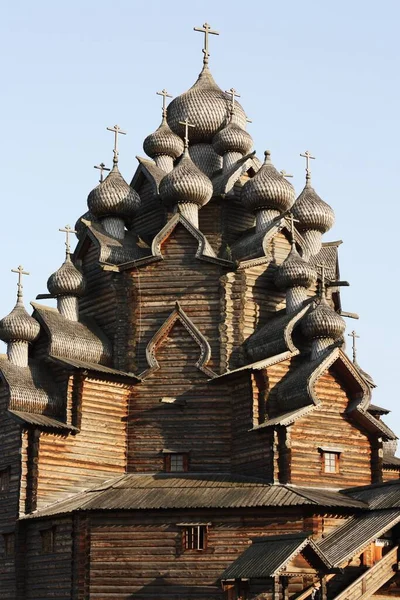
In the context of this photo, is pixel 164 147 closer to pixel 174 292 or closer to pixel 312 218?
Result: pixel 312 218

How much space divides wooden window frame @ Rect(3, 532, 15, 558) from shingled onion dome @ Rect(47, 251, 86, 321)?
6.48 meters

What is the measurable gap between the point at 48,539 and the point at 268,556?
7.43 meters

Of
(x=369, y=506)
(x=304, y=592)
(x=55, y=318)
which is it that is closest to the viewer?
(x=304, y=592)

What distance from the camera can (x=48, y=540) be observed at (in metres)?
29.2

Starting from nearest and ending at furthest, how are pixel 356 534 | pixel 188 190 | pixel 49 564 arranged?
pixel 356 534, pixel 49 564, pixel 188 190

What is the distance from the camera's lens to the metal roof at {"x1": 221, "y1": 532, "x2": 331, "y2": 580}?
23.4 m

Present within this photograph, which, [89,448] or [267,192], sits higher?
[267,192]

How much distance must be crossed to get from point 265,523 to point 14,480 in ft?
23.0

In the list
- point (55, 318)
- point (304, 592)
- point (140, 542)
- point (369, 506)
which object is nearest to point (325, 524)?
point (369, 506)

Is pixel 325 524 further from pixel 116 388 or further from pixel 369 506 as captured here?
pixel 116 388

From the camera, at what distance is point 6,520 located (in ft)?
98.9

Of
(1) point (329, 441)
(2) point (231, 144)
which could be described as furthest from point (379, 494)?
(2) point (231, 144)

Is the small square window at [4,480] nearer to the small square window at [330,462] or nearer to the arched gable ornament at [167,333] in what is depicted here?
the arched gable ornament at [167,333]

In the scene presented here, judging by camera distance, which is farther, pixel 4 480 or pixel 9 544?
pixel 4 480
